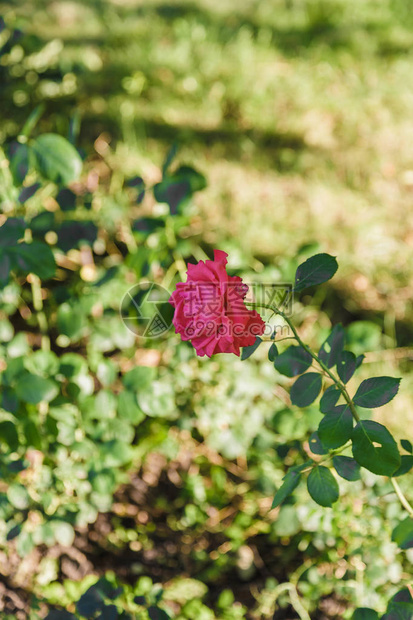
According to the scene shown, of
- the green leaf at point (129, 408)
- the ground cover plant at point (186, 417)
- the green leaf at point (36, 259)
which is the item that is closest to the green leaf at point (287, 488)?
the ground cover plant at point (186, 417)

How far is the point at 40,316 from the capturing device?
144 centimetres

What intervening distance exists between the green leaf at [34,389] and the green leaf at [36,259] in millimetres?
223

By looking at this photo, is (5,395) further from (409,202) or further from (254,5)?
(254,5)

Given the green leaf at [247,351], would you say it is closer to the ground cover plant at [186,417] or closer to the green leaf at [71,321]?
the ground cover plant at [186,417]

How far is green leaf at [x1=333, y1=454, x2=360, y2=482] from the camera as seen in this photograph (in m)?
0.82

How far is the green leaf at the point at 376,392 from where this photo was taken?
2.48 ft

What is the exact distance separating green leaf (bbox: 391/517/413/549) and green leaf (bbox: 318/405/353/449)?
0.28 metres

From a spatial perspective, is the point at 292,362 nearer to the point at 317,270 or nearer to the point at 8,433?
the point at 317,270

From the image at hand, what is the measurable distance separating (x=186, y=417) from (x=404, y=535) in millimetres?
746

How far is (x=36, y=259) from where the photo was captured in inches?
41.5

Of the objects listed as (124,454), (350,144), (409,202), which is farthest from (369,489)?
(350,144)

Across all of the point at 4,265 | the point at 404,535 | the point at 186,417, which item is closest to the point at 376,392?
the point at 404,535

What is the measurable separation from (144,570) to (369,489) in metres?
0.65

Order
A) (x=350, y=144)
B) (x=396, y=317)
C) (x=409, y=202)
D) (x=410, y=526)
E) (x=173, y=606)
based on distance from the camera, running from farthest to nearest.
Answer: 1. (x=350, y=144)
2. (x=409, y=202)
3. (x=396, y=317)
4. (x=173, y=606)
5. (x=410, y=526)
